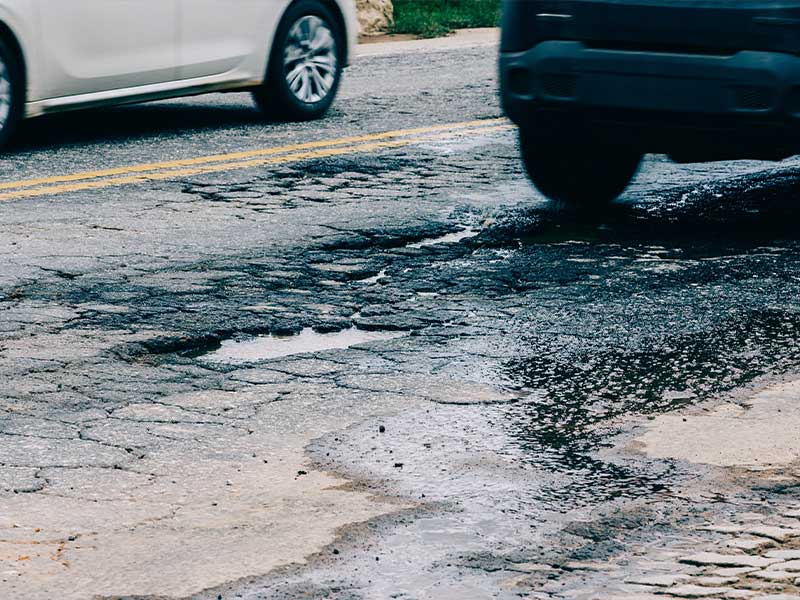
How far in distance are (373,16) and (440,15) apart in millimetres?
1110

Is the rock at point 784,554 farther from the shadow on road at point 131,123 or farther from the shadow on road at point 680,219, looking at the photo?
the shadow on road at point 131,123

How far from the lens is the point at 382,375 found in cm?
513

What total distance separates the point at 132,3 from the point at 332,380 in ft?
16.0

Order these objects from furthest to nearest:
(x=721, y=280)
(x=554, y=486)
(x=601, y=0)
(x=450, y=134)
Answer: (x=450, y=134) → (x=601, y=0) → (x=721, y=280) → (x=554, y=486)

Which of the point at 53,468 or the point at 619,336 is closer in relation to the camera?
the point at 53,468

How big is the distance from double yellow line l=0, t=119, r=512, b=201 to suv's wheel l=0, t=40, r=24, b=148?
25.1 inches

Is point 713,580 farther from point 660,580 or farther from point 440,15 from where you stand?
point 440,15

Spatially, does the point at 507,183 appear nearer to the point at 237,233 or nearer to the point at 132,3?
the point at 237,233

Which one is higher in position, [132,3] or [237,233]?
[132,3]

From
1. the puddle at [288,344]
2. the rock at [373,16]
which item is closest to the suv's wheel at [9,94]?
the puddle at [288,344]

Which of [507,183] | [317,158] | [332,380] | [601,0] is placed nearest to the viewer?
[332,380]

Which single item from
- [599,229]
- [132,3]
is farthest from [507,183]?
[132,3]

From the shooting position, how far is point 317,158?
9062 mm

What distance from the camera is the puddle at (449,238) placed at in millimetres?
6984
